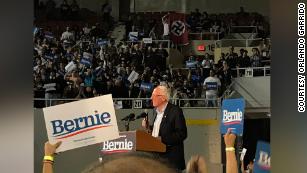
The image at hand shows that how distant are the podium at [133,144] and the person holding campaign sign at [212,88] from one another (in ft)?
3.38

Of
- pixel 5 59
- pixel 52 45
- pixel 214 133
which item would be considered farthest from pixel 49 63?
pixel 5 59

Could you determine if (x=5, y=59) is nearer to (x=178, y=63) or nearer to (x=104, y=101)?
(x=104, y=101)

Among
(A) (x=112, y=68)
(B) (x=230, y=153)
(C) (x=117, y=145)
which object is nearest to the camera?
(C) (x=117, y=145)

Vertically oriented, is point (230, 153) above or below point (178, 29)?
below

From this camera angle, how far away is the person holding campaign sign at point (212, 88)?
535 cm

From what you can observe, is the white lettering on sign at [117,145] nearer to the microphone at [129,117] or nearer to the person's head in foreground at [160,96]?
the microphone at [129,117]

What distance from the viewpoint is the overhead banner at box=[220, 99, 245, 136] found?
445cm

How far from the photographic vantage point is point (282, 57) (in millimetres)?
2525

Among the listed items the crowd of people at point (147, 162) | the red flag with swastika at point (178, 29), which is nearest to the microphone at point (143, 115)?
the crowd of people at point (147, 162)

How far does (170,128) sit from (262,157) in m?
0.81

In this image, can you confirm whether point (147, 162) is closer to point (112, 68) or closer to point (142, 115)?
point (142, 115)

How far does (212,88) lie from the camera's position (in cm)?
569

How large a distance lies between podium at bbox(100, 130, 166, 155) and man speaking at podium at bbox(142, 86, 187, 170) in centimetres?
7

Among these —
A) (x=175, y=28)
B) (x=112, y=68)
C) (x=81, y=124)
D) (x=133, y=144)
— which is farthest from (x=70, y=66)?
(x=81, y=124)
